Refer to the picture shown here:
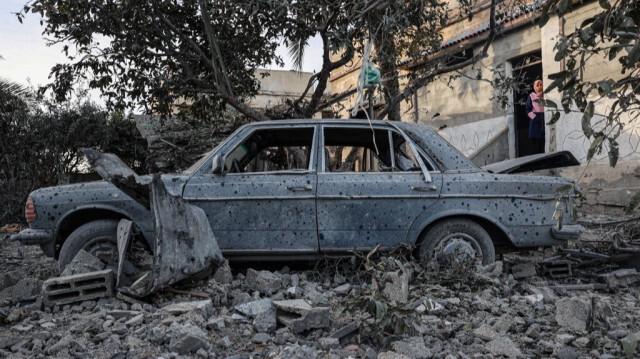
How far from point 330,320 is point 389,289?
1.65 feet

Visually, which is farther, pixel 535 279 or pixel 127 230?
pixel 535 279

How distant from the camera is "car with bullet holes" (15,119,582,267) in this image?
389cm

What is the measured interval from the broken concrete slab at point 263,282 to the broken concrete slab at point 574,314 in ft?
6.45

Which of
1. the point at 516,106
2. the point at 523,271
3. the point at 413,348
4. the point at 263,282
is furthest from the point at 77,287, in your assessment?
the point at 516,106

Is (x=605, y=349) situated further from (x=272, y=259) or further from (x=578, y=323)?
(x=272, y=259)

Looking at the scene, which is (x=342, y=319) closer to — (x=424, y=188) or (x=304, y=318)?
(x=304, y=318)

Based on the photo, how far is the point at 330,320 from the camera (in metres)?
Answer: 2.85

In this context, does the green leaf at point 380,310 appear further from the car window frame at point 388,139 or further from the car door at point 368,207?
the car window frame at point 388,139

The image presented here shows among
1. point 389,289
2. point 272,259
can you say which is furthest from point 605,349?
point 272,259

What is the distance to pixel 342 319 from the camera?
2863 mm

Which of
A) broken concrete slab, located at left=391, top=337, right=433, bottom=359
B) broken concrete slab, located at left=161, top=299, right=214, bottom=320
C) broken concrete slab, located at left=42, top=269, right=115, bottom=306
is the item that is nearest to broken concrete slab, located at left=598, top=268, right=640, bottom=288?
broken concrete slab, located at left=391, top=337, right=433, bottom=359

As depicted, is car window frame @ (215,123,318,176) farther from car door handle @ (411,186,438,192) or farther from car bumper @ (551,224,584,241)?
car bumper @ (551,224,584,241)

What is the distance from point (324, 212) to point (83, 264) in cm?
194

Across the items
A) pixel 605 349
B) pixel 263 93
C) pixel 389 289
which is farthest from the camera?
pixel 263 93
